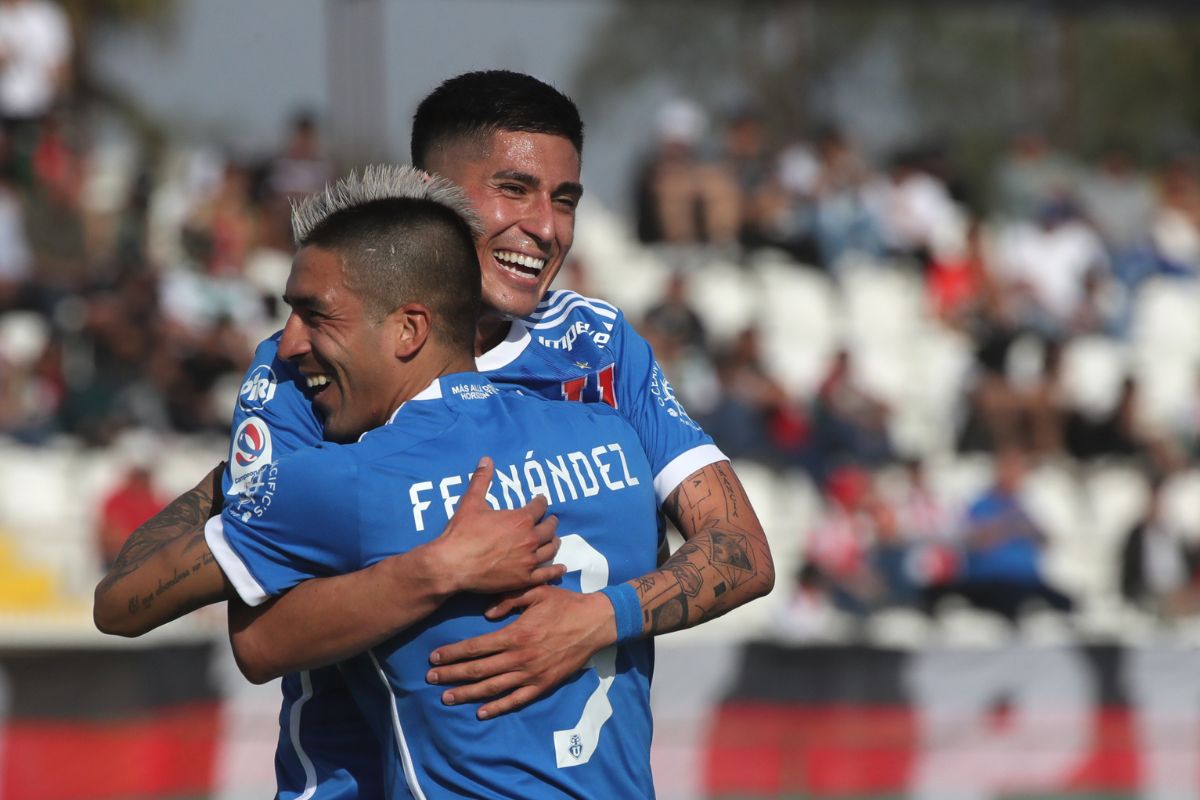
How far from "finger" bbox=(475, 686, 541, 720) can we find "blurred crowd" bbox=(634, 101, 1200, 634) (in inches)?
333

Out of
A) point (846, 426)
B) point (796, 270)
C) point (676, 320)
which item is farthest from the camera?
point (796, 270)

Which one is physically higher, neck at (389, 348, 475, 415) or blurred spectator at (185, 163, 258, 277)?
blurred spectator at (185, 163, 258, 277)

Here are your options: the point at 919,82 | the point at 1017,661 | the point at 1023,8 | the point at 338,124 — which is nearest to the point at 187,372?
the point at 1017,661

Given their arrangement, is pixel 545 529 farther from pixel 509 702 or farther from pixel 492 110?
pixel 492 110

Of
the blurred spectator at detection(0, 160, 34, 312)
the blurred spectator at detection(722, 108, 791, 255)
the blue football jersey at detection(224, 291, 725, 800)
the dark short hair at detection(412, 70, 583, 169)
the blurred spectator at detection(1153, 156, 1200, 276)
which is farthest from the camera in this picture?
the blurred spectator at detection(1153, 156, 1200, 276)

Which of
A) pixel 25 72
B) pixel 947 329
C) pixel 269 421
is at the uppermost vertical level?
pixel 25 72

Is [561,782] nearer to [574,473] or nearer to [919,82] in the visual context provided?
[574,473]

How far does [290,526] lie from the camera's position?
3156 millimetres

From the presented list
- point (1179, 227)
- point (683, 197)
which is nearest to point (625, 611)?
point (683, 197)

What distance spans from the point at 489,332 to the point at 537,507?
2.25ft

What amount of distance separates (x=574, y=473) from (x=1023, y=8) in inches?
768

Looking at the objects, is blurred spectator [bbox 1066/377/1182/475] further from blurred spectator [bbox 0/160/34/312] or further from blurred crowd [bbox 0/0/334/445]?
blurred spectator [bbox 0/160/34/312]

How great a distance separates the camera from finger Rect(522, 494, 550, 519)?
323cm

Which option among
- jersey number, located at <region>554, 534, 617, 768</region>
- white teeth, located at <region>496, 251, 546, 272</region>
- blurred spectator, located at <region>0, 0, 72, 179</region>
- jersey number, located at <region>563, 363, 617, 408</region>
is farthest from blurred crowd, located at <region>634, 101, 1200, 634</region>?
jersey number, located at <region>554, 534, 617, 768</region>
